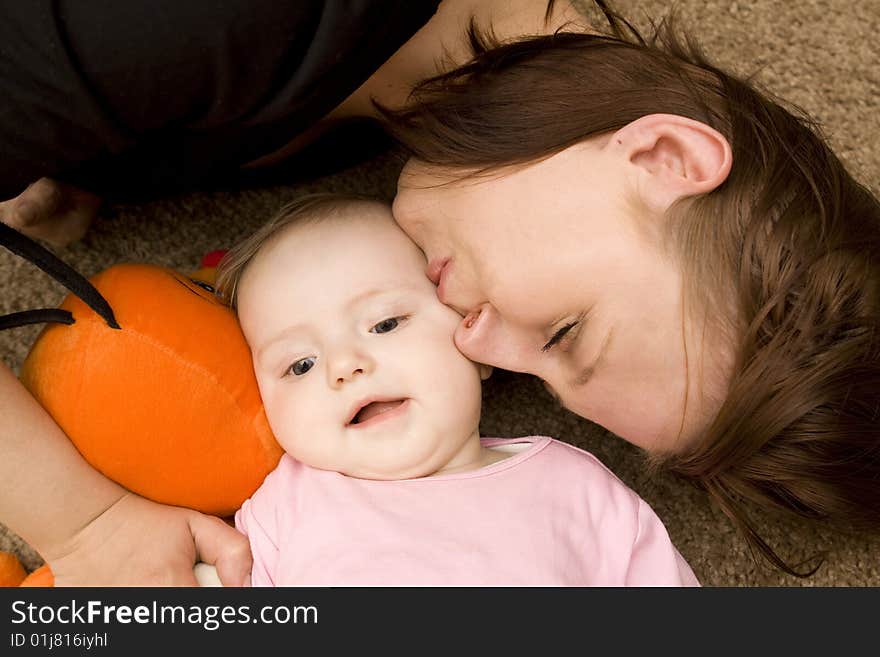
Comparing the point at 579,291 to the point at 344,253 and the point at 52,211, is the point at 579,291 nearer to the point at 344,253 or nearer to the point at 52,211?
the point at 344,253

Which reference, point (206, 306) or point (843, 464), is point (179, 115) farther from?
point (843, 464)

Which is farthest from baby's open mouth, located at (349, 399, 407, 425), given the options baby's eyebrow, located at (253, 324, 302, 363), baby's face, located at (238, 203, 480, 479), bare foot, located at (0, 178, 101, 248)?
bare foot, located at (0, 178, 101, 248)

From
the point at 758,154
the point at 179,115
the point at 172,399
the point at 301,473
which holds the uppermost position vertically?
the point at 179,115

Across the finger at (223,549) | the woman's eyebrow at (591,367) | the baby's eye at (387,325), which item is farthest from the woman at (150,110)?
the woman's eyebrow at (591,367)

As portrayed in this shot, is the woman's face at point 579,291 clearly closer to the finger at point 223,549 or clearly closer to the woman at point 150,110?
the woman at point 150,110

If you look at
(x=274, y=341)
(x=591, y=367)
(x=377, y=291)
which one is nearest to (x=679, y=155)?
(x=591, y=367)

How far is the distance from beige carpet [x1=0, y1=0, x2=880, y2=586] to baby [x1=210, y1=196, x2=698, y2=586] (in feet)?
0.55

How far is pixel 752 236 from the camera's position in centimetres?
74

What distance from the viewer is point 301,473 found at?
874 millimetres

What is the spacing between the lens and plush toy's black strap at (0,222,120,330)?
815 mm

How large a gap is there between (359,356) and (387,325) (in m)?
0.05

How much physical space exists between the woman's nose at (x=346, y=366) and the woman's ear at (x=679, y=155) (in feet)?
0.95
